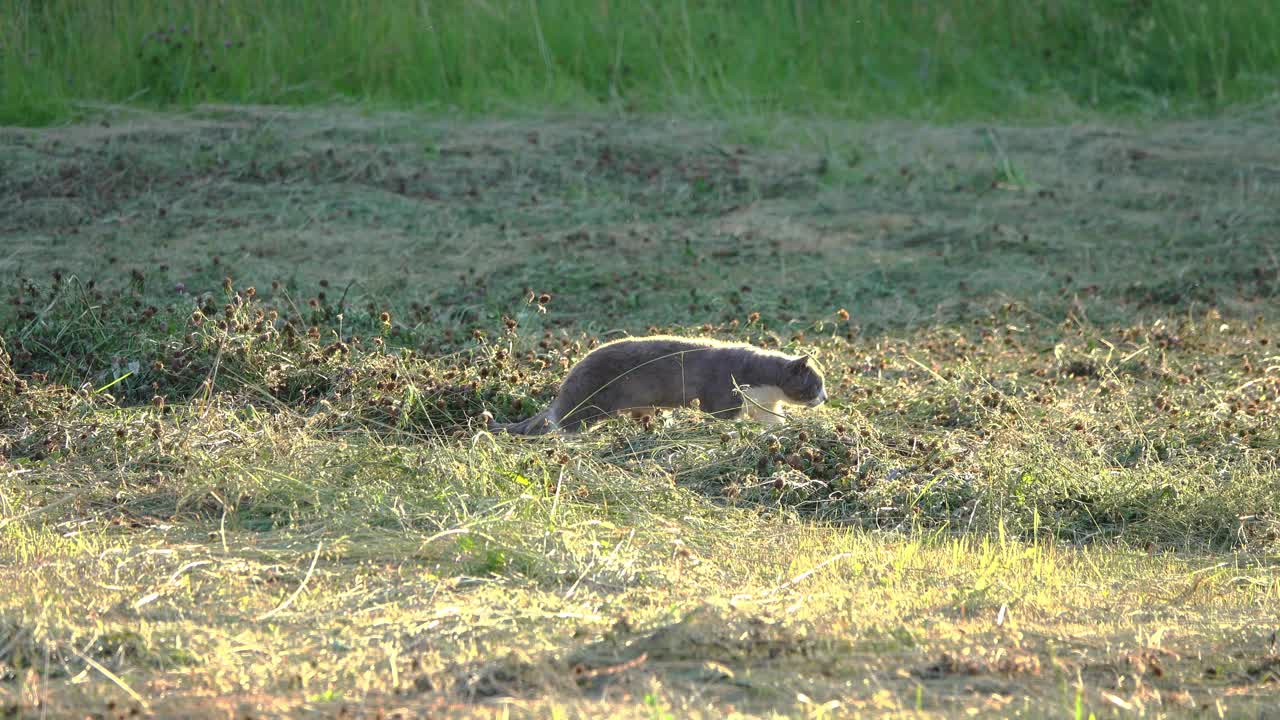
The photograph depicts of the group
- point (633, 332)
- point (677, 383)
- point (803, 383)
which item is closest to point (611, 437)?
point (677, 383)

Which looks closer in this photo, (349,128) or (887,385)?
(887,385)

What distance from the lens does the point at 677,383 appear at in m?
7.74

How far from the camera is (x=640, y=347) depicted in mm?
7770

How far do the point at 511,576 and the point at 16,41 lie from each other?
12.6 meters

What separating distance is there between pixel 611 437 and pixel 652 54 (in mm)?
11048

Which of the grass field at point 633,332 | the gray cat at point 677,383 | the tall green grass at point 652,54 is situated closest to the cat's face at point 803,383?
the gray cat at point 677,383

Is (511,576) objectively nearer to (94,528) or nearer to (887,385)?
(94,528)

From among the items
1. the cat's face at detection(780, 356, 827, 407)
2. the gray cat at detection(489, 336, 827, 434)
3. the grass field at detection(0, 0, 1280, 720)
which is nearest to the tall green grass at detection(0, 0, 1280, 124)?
the grass field at detection(0, 0, 1280, 720)

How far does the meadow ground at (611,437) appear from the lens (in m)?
4.21

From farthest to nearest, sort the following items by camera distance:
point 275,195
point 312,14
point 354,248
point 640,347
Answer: point 312,14, point 275,195, point 354,248, point 640,347

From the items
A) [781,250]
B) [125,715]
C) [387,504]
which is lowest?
[781,250]

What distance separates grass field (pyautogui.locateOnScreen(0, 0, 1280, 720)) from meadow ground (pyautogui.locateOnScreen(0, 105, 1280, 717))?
31mm

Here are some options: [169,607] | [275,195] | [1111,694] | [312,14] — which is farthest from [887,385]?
[312,14]

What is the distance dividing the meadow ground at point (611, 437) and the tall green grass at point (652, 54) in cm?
130
